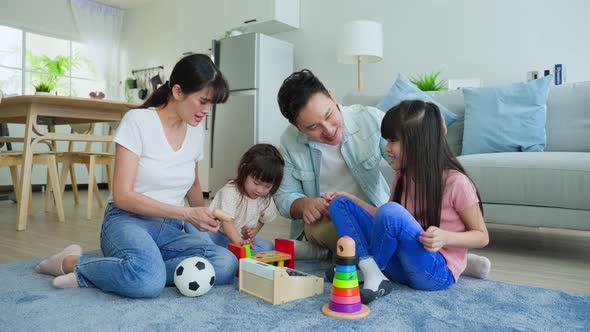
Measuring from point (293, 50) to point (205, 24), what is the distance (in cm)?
117

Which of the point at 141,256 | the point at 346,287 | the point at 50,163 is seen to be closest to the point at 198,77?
the point at 141,256

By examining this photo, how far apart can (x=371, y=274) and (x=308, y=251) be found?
569mm

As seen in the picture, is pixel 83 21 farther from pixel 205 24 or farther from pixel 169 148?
pixel 169 148

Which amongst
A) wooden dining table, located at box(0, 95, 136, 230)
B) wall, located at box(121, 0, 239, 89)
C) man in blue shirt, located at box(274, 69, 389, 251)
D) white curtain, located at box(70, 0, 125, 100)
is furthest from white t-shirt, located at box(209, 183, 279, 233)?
white curtain, located at box(70, 0, 125, 100)

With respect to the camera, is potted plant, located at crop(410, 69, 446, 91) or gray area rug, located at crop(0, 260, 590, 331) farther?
potted plant, located at crop(410, 69, 446, 91)

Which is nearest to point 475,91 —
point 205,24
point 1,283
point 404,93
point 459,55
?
point 404,93

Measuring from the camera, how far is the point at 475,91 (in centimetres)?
267

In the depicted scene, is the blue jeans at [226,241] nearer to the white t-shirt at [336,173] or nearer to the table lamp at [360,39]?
the white t-shirt at [336,173]

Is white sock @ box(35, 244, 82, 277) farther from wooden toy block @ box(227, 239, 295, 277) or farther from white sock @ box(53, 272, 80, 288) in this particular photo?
wooden toy block @ box(227, 239, 295, 277)

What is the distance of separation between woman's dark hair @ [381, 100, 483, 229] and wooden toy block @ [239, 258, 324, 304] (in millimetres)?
405

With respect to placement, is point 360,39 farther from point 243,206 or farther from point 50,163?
point 50,163

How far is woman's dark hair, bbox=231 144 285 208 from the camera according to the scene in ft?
6.01

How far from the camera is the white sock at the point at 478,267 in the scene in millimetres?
1594

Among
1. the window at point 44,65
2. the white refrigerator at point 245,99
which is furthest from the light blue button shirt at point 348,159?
the window at point 44,65
